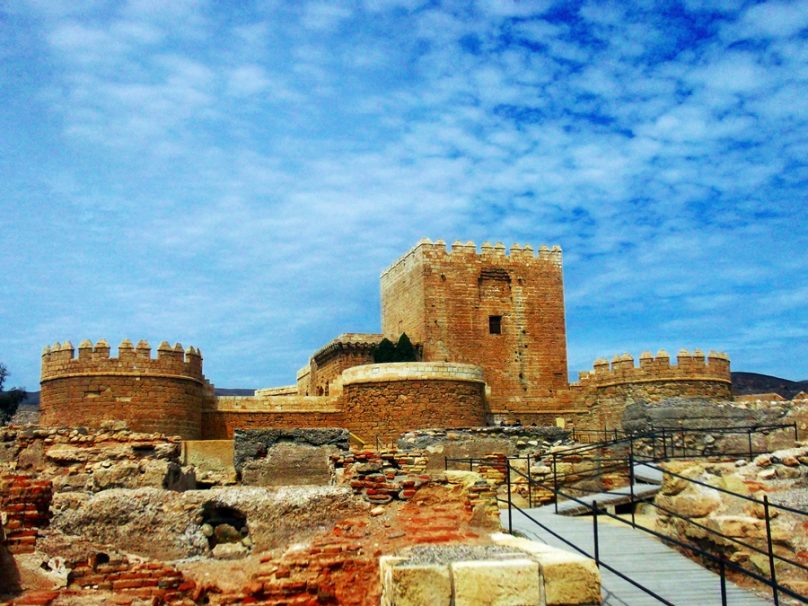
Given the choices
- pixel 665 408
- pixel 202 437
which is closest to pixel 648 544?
pixel 665 408

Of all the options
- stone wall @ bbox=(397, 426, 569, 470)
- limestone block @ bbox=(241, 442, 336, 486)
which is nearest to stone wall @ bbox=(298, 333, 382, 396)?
stone wall @ bbox=(397, 426, 569, 470)

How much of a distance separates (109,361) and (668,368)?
592 inches

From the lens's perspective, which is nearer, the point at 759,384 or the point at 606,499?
the point at 606,499

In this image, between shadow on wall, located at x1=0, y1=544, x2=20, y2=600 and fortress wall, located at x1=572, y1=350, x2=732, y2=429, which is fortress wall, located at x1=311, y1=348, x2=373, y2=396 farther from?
shadow on wall, located at x1=0, y1=544, x2=20, y2=600

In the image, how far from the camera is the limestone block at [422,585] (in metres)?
5.58

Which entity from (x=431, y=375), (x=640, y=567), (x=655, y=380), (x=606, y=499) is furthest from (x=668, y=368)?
(x=640, y=567)

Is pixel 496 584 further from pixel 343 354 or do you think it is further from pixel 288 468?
pixel 343 354

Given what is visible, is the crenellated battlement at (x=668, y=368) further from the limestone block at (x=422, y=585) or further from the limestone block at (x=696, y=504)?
the limestone block at (x=422, y=585)

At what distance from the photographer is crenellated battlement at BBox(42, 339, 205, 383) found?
67.7 feet

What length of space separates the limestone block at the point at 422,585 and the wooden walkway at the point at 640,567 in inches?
57.2

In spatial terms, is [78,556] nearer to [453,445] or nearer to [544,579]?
[544,579]

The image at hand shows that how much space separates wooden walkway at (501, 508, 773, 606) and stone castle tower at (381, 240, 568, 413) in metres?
19.0

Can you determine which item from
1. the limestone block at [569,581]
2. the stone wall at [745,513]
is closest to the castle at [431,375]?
the stone wall at [745,513]

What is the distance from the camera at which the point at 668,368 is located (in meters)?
24.2
